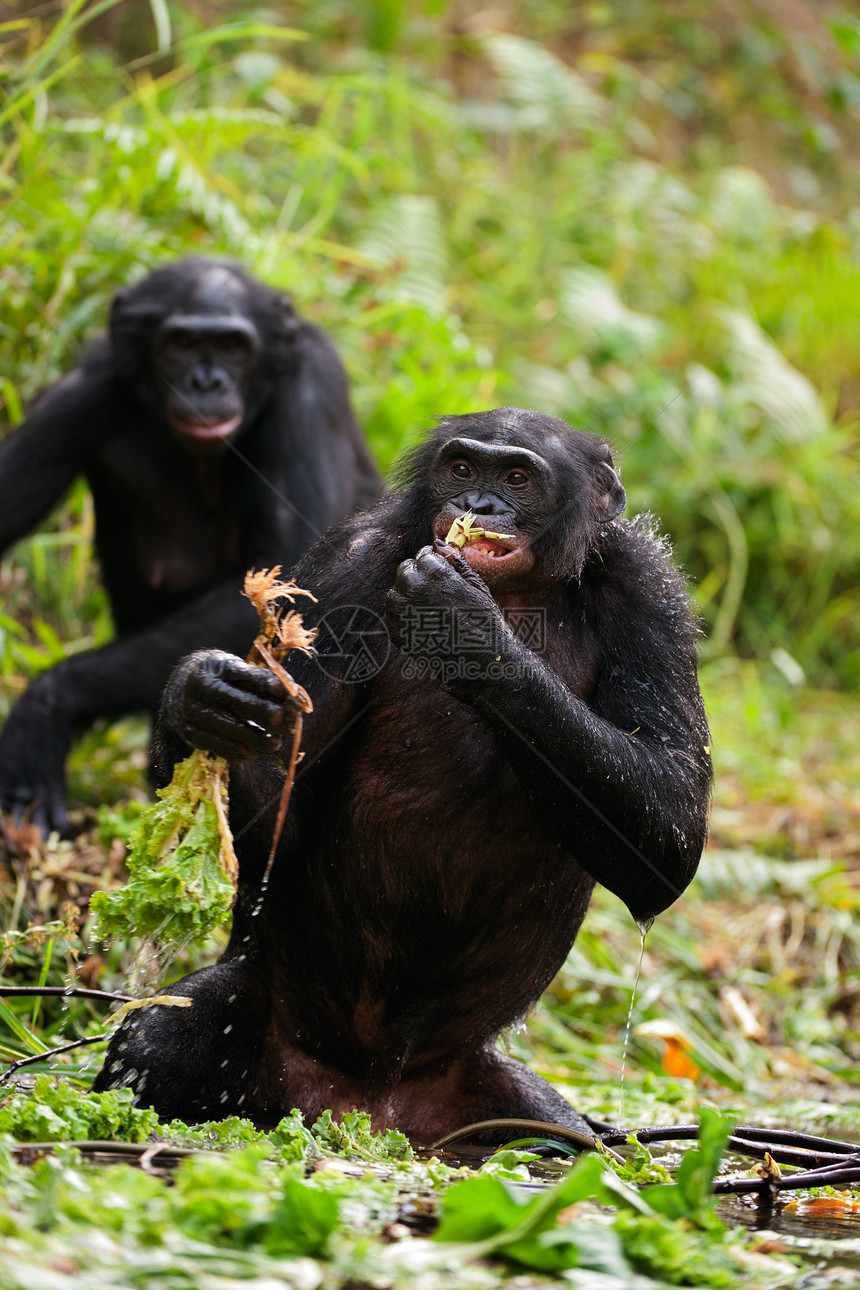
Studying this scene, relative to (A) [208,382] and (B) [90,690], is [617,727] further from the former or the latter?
(A) [208,382]

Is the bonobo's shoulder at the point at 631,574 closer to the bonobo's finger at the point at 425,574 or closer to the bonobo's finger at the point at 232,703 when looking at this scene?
the bonobo's finger at the point at 425,574

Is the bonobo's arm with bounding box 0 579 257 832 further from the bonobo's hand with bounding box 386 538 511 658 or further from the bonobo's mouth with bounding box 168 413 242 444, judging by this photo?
the bonobo's hand with bounding box 386 538 511 658

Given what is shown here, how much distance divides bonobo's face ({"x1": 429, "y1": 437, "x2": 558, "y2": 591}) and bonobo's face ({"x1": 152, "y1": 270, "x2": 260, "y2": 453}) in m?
2.65

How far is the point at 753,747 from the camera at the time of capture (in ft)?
27.5

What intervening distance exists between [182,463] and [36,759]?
1.67 metres

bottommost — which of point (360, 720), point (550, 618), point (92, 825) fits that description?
point (92, 825)

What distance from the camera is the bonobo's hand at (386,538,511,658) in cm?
321

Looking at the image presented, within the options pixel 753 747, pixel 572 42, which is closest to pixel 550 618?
pixel 753 747

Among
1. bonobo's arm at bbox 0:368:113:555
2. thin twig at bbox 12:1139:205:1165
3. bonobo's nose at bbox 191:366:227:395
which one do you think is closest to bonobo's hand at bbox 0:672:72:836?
bonobo's arm at bbox 0:368:113:555

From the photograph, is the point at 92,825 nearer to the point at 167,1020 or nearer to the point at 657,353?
the point at 167,1020

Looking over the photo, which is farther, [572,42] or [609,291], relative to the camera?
[572,42]

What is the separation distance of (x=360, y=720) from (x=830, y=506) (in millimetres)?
7453

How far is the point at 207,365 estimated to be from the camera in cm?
628

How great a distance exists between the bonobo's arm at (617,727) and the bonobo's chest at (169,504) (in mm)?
3059
